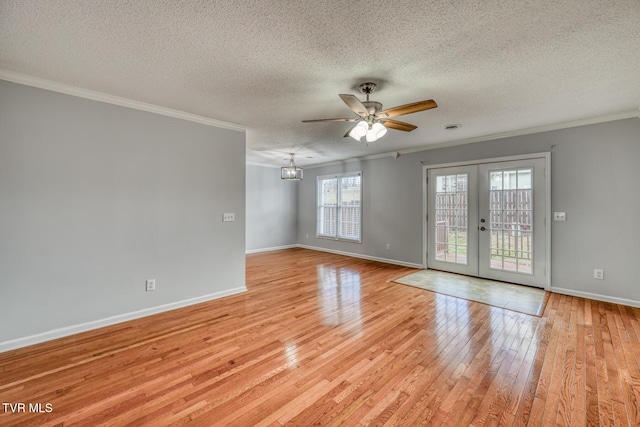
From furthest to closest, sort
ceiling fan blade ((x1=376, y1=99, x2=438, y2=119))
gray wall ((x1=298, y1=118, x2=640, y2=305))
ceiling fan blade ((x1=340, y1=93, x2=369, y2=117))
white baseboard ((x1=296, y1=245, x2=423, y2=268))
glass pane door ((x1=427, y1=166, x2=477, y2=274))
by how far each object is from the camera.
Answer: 1. white baseboard ((x1=296, y1=245, x2=423, y2=268))
2. glass pane door ((x1=427, y1=166, x2=477, y2=274))
3. gray wall ((x1=298, y1=118, x2=640, y2=305))
4. ceiling fan blade ((x1=376, y1=99, x2=438, y2=119))
5. ceiling fan blade ((x1=340, y1=93, x2=369, y2=117))

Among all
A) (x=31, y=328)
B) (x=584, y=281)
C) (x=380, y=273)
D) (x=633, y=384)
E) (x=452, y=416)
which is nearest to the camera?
(x=452, y=416)

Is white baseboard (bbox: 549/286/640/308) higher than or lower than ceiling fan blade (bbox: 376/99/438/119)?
lower

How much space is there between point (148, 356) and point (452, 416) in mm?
2453

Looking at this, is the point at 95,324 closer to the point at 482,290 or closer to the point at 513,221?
the point at 482,290

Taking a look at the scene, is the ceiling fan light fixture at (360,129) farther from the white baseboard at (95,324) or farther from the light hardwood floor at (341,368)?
the white baseboard at (95,324)

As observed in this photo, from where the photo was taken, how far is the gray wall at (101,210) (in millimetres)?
2541

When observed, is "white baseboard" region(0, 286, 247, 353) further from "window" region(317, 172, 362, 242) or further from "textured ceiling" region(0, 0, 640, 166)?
"window" region(317, 172, 362, 242)

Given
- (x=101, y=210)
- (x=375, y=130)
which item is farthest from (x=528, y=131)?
(x=101, y=210)

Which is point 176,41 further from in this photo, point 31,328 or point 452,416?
point 452,416

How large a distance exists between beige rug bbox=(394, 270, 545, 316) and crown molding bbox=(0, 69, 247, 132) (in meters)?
3.94

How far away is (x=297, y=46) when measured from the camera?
2.06 metres

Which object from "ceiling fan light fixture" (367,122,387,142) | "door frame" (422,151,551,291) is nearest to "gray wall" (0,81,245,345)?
"ceiling fan light fixture" (367,122,387,142)

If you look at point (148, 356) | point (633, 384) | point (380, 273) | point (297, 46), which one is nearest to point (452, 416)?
point (633, 384)

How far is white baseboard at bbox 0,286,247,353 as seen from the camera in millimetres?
2521
